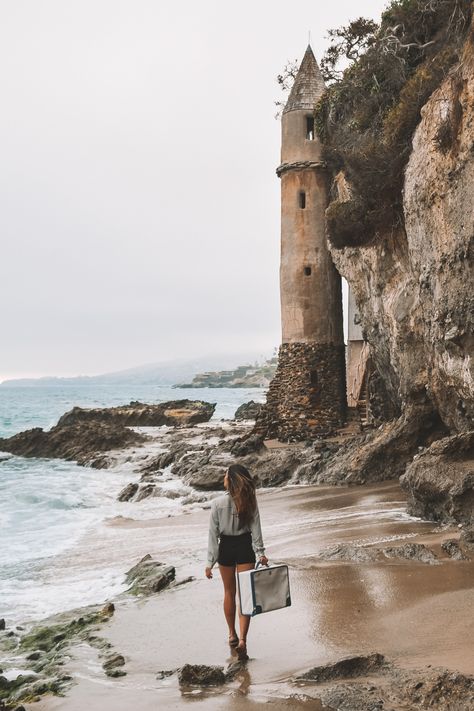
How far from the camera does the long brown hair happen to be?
5410 millimetres

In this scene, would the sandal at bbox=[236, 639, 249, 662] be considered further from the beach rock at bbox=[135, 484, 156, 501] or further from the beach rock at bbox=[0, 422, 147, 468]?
the beach rock at bbox=[0, 422, 147, 468]

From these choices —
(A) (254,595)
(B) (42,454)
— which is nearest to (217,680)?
(A) (254,595)

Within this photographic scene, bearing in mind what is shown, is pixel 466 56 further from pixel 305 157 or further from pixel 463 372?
pixel 305 157

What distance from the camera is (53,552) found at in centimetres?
1088

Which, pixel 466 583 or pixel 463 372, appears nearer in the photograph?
pixel 466 583

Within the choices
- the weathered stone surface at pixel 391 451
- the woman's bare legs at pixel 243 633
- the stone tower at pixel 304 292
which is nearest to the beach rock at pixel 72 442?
the stone tower at pixel 304 292

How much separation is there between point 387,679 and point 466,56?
350 inches

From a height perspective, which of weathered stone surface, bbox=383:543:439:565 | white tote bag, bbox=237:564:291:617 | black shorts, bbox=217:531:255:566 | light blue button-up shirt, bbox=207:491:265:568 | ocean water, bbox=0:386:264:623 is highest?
light blue button-up shirt, bbox=207:491:265:568

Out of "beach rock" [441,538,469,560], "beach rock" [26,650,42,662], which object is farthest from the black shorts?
"beach rock" [441,538,469,560]

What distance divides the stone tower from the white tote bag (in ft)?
51.2

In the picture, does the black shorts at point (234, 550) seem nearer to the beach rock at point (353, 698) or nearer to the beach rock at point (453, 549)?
the beach rock at point (353, 698)

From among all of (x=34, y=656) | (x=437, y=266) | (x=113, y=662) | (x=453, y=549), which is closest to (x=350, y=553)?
(x=453, y=549)

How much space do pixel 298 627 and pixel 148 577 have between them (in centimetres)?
288

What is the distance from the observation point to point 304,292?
21.1m
